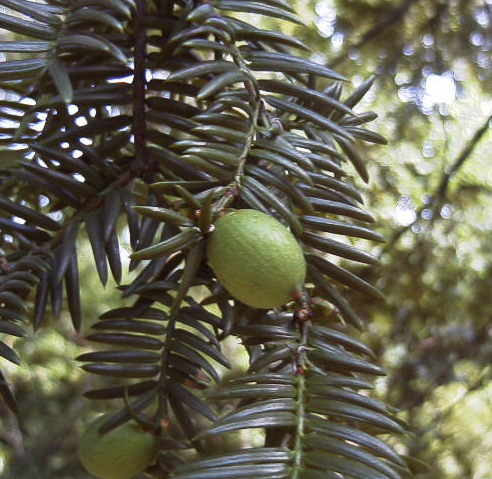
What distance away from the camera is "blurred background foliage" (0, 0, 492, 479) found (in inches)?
73.2

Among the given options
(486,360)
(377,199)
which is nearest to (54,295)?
(377,199)

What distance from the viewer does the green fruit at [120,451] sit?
0.65 m

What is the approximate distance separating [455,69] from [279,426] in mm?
1966

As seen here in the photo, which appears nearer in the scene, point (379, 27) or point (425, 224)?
point (425, 224)

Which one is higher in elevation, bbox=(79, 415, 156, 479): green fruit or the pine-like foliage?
the pine-like foliage

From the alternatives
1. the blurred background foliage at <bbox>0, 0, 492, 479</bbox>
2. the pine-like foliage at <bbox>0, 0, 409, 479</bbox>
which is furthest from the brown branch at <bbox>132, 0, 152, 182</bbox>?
the blurred background foliage at <bbox>0, 0, 492, 479</bbox>

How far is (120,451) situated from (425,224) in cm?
137

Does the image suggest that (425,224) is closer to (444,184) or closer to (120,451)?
(444,184)

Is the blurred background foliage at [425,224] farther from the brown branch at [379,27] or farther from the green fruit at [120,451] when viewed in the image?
the green fruit at [120,451]

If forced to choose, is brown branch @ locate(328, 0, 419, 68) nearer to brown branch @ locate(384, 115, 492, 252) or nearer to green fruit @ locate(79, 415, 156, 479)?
brown branch @ locate(384, 115, 492, 252)

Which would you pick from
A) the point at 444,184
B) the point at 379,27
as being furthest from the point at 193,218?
the point at 379,27

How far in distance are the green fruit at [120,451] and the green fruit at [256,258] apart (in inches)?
8.3

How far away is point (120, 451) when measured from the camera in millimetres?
649

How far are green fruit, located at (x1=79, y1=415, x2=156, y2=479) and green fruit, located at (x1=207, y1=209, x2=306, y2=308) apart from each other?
21 cm
